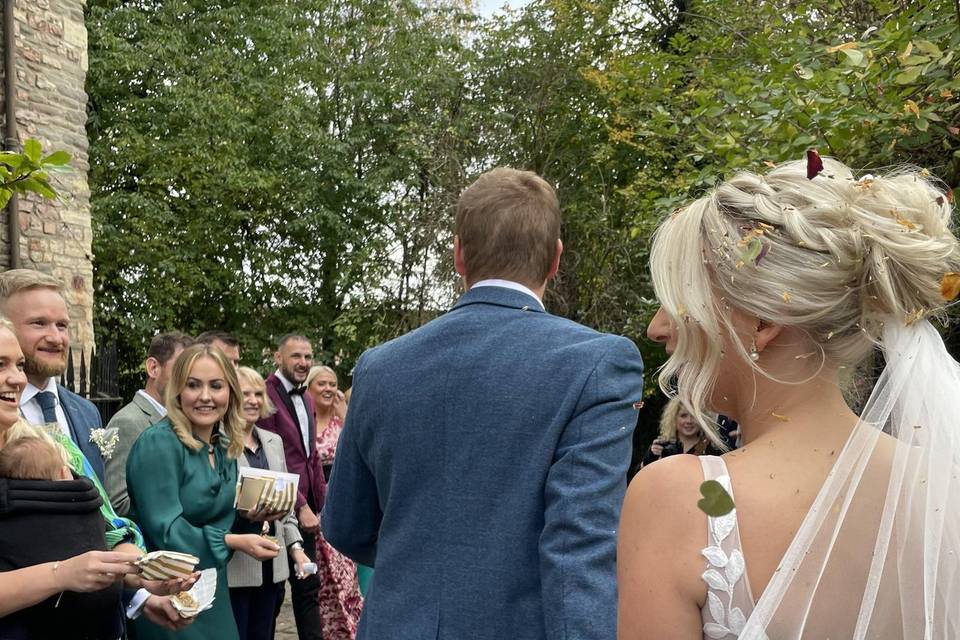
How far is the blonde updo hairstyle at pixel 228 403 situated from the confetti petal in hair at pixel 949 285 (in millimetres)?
4236

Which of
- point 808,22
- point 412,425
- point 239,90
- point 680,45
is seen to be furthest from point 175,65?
point 412,425

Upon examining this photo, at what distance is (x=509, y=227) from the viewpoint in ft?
9.21

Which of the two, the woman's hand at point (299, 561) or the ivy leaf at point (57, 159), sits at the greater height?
the ivy leaf at point (57, 159)

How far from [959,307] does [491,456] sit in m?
3.55

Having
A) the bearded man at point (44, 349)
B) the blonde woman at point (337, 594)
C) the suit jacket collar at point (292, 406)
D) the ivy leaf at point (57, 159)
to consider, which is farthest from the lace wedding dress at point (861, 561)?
the suit jacket collar at point (292, 406)

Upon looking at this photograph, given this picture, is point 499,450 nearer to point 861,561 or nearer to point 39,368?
point 861,561

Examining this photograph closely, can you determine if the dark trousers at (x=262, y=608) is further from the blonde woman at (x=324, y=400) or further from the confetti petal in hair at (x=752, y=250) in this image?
the confetti petal in hair at (x=752, y=250)

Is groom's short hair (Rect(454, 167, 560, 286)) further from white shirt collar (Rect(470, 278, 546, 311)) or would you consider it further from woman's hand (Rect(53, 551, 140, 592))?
woman's hand (Rect(53, 551, 140, 592))

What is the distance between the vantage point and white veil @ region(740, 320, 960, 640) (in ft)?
5.56

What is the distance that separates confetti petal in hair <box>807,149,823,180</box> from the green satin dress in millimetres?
3938

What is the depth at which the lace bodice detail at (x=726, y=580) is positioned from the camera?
170 cm

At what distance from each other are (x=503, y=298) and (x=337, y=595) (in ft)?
17.0

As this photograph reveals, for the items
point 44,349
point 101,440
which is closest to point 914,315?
point 101,440

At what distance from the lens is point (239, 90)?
20828 millimetres
